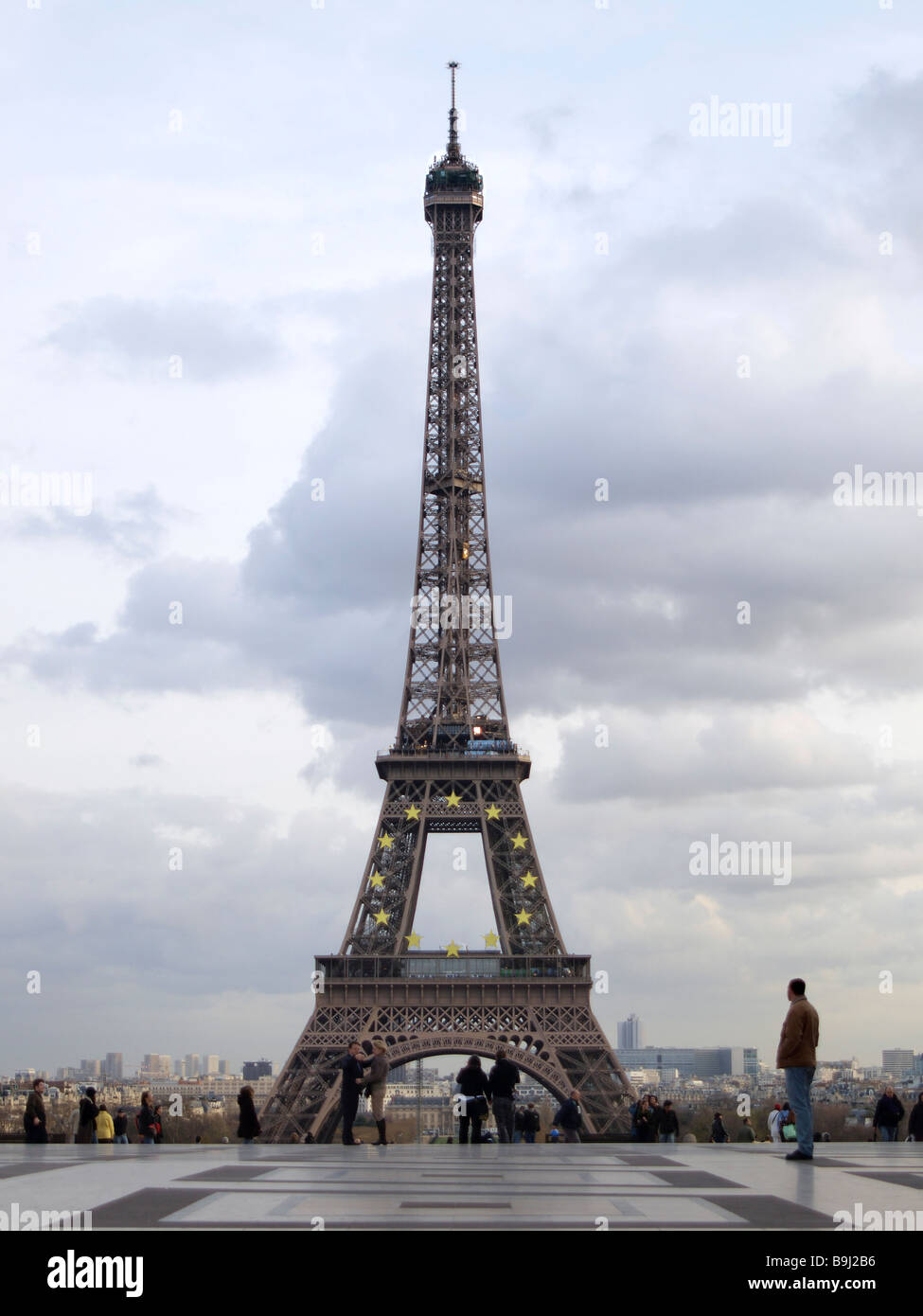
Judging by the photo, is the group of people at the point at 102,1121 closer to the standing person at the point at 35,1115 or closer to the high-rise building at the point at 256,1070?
the standing person at the point at 35,1115

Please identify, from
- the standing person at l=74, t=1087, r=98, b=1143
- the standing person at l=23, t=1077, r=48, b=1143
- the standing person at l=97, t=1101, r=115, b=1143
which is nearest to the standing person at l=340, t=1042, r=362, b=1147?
the standing person at l=23, t=1077, r=48, b=1143

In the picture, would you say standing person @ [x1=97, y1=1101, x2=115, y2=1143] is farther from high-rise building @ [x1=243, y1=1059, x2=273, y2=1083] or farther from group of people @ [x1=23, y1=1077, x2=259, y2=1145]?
high-rise building @ [x1=243, y1=1059, x2=273, y2=1083]

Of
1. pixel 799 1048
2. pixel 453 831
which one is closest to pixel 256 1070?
pixel 453 831

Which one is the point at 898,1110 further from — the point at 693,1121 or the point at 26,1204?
the point at 693,1121

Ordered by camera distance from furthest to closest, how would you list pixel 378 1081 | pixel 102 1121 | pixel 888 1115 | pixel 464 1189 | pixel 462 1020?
pixel 462 1020 < pixel 102 1121 < pixel 888 1115 < pixel 378 1081 < pixel 464 1189

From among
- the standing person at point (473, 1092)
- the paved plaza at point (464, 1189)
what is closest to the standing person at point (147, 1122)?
the standing person at point (473, 1092)

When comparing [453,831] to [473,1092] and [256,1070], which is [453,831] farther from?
[256,1070]
